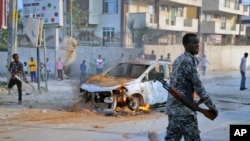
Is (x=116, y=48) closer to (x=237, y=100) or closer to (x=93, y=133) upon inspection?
(x=237, y=100)

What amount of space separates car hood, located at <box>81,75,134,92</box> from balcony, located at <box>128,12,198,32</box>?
76.6 ft

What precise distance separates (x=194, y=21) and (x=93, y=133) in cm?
3606

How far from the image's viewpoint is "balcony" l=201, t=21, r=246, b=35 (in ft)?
145

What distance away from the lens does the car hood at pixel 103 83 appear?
10008mm

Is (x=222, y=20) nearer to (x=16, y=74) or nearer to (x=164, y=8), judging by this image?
(x=164, y=8)

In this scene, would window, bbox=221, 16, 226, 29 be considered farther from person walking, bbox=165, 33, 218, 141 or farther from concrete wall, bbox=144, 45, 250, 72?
person walking, bbox=165, 33, 218, 141

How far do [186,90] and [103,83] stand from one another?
19.5 feet

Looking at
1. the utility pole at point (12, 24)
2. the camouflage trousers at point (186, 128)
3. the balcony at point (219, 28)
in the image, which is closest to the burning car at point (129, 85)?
the camouflage trousers at point (186, 128)

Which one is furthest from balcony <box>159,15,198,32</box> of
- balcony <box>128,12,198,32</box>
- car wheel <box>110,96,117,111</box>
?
car wheel <box>110,96,117,111</box>

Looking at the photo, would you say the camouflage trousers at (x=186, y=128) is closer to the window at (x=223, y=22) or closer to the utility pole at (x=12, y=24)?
the utility pole at (x=12, y=24)

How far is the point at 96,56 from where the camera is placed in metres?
25.7

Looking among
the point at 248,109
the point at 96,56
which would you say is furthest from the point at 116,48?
the point at 248,109

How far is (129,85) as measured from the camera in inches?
401

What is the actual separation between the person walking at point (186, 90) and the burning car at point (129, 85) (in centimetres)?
547
